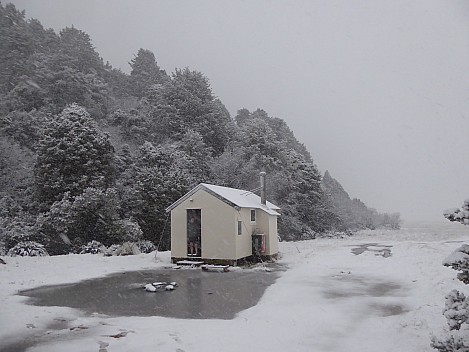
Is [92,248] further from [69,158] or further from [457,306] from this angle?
[457,306]

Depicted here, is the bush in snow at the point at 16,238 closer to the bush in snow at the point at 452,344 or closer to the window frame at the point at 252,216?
the window frame at the point at 252,216

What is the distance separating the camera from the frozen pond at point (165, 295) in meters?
8.61

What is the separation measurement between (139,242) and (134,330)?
1686cm

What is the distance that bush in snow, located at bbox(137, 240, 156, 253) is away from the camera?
23.0 metres

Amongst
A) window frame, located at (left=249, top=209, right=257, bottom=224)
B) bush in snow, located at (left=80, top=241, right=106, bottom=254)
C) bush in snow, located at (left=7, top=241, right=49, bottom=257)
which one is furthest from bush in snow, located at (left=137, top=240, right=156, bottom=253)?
window frame, located at (left=249, top=209, right=257, bottom=224)

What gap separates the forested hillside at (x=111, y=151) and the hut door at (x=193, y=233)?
467cm

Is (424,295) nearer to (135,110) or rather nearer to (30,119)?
(30,119)

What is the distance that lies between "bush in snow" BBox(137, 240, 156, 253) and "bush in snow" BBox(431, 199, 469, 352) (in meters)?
20.3

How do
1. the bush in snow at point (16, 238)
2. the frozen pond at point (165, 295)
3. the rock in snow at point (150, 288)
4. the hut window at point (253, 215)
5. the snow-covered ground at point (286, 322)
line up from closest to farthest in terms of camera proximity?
1. the snow-covered ground at point (286, 322)
2. the frozen pond at point (165, 295)
3. the rock in snow at point (150, 288)
4. the hut window at point (253, 215)
5. the bush in snow at point (16, 238)

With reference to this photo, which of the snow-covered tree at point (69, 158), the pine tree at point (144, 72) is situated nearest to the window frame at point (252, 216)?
the snow-covered tree at point (69, 158)

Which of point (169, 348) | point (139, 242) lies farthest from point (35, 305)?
point (139, 242)

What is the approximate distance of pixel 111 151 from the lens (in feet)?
85.7

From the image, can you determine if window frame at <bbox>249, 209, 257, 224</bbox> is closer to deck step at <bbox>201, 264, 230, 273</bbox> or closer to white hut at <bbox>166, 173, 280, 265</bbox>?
white hut at <bbox>166, 173, 280, 265</bbox>

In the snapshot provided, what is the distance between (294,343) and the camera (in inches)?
241
